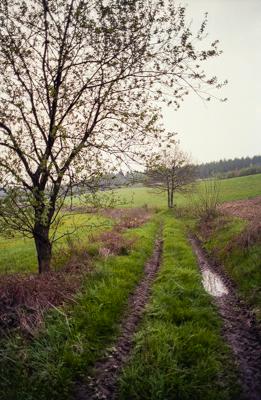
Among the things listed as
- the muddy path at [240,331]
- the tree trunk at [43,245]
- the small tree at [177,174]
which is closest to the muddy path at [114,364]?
the muddy path at [240,331]

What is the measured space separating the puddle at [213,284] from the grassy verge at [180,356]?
1.43 m

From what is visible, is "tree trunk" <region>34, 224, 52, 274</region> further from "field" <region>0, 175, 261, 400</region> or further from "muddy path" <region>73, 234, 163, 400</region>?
"muddy path" <region>73, 234, 163, 400</region>

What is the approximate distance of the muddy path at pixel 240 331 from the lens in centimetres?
555

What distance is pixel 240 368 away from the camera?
5.84 metres

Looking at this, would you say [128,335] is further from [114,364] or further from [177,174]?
[177,174]

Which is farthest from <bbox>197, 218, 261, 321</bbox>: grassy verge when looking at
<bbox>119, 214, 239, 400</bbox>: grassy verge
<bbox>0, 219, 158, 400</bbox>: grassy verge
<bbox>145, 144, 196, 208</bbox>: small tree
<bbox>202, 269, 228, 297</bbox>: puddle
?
<bbox>145, 144, 196, 208</bbox>: small tree

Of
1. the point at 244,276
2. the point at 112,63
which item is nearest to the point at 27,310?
the point at 244,276

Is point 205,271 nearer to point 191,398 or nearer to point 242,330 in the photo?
point 242,330

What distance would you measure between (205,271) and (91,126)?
7.75 metres

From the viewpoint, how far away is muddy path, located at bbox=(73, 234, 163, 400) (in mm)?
5285

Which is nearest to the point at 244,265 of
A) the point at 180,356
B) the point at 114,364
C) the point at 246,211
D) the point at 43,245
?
the point at 180,356

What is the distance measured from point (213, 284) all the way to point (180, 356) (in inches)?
228

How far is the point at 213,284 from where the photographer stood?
11.3 m

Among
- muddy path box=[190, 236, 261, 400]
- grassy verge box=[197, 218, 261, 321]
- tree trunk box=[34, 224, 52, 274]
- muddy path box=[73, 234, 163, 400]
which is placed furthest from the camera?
tree trunk box=[34, 224, 52, 274]
